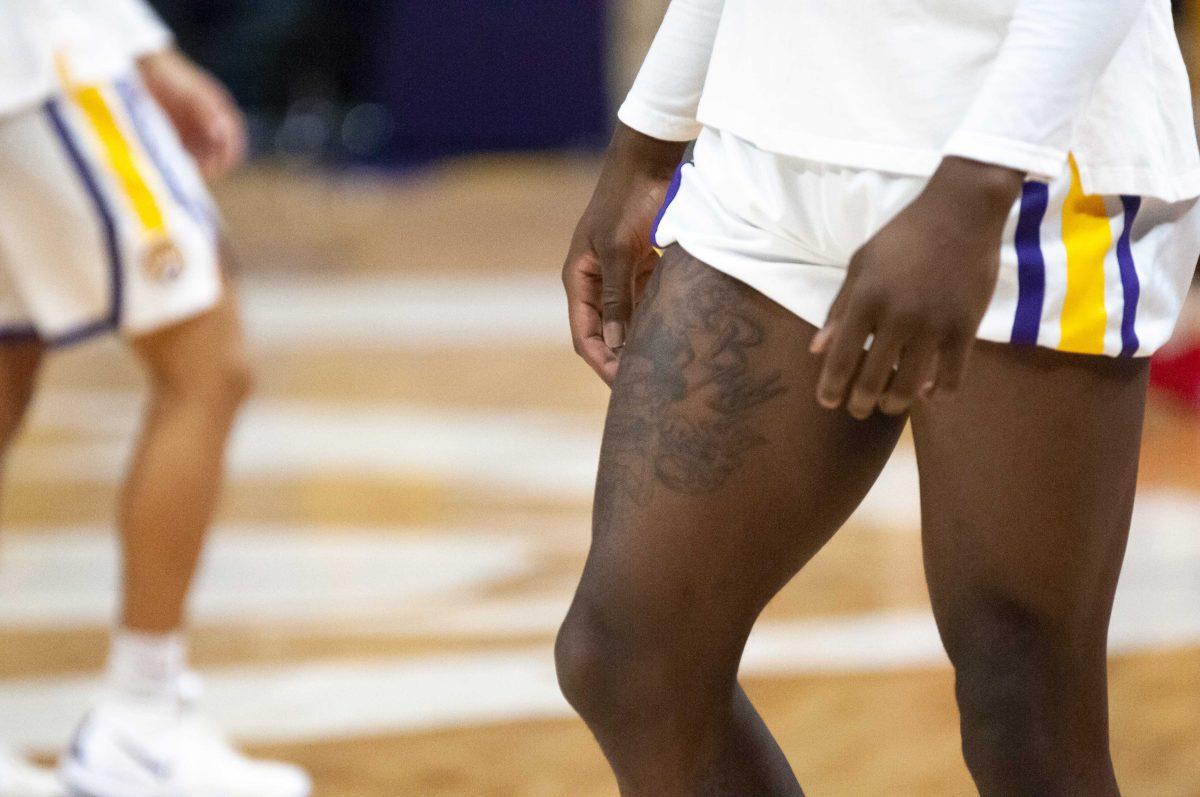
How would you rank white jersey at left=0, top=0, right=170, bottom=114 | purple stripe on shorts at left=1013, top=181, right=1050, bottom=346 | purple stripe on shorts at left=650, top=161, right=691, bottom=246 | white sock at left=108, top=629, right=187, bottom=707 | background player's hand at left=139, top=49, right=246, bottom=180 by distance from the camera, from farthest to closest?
background player's hand at left=139, top=49, right=246, bottom=180, white sock at left=108, top=629, right=187, bottom=707, white jersey at left=0, top=0, right=170, bottom=114, purple stripe on shorts at left=650, top=161, right=691, bottom=246, purple stripe on shorts at left=1013, top=181, right=1050, bottom=346

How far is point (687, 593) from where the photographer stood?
1.07m

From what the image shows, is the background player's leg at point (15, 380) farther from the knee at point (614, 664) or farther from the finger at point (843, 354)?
the finger at point (843, 354)

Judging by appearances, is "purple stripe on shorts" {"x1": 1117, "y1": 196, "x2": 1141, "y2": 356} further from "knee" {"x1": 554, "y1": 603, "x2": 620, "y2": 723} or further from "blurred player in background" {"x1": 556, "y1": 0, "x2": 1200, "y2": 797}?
"knee" {"x1": 554, "y1": 603, "x2": 620, "y2": 723}

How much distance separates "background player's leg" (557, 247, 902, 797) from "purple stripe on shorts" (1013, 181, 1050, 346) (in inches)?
5.0

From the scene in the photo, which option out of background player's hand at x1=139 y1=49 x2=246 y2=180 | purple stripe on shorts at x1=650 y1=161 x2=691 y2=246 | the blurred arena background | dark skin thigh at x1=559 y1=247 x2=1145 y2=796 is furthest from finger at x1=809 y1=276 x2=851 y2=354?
background player's hand at x1=139 y1=49 x2=246 y2=180

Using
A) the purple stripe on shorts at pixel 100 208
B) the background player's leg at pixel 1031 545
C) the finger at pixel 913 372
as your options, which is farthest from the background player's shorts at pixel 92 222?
the finger at pixel 913 372

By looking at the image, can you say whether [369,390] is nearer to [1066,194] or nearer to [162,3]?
[1066,194]

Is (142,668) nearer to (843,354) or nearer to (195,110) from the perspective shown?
(195,110)

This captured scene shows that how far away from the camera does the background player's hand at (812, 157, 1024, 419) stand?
2.88 ft

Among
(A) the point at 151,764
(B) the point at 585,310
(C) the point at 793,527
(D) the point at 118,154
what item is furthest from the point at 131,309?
(C) the point at 793,527

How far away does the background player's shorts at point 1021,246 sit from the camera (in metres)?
0.99

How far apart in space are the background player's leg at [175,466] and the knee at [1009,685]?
1137 mm

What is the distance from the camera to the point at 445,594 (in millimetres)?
2693

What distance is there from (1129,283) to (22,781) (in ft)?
4.86
